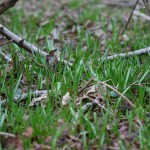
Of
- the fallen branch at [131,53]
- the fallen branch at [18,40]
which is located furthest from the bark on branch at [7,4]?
the fallen branch at [131,53]

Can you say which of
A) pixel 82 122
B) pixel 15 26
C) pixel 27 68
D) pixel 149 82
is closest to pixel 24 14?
pixel 15 26

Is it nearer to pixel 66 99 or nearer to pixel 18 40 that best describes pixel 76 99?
pixel 66 99

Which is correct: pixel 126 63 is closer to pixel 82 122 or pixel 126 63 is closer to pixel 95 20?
pixel 82 122

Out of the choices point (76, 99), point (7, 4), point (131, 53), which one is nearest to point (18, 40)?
point (7, 4)


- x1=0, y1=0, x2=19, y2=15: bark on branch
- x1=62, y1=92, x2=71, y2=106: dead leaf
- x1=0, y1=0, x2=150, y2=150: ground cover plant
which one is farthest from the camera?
x1=0, y1=0, x2=19, y2=15: bark on branch

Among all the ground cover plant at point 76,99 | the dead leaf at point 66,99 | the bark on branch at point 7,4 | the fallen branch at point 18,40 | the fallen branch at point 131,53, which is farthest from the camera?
the fallen branch at point 131,53

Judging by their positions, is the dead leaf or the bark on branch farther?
the bark on branch

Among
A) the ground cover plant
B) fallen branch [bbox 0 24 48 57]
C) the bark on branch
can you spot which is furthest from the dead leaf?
the bark on branch

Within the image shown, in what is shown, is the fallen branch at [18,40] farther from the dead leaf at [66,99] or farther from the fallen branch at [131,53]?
the dead leaf at [66,99]

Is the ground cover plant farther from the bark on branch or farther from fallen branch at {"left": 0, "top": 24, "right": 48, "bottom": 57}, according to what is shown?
the bark on branch

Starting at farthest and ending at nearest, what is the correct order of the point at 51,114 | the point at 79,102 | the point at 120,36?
the point at 120,36, the point at 79,102, the point at 51,114

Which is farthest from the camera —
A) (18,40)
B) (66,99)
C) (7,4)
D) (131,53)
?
(131,53)
